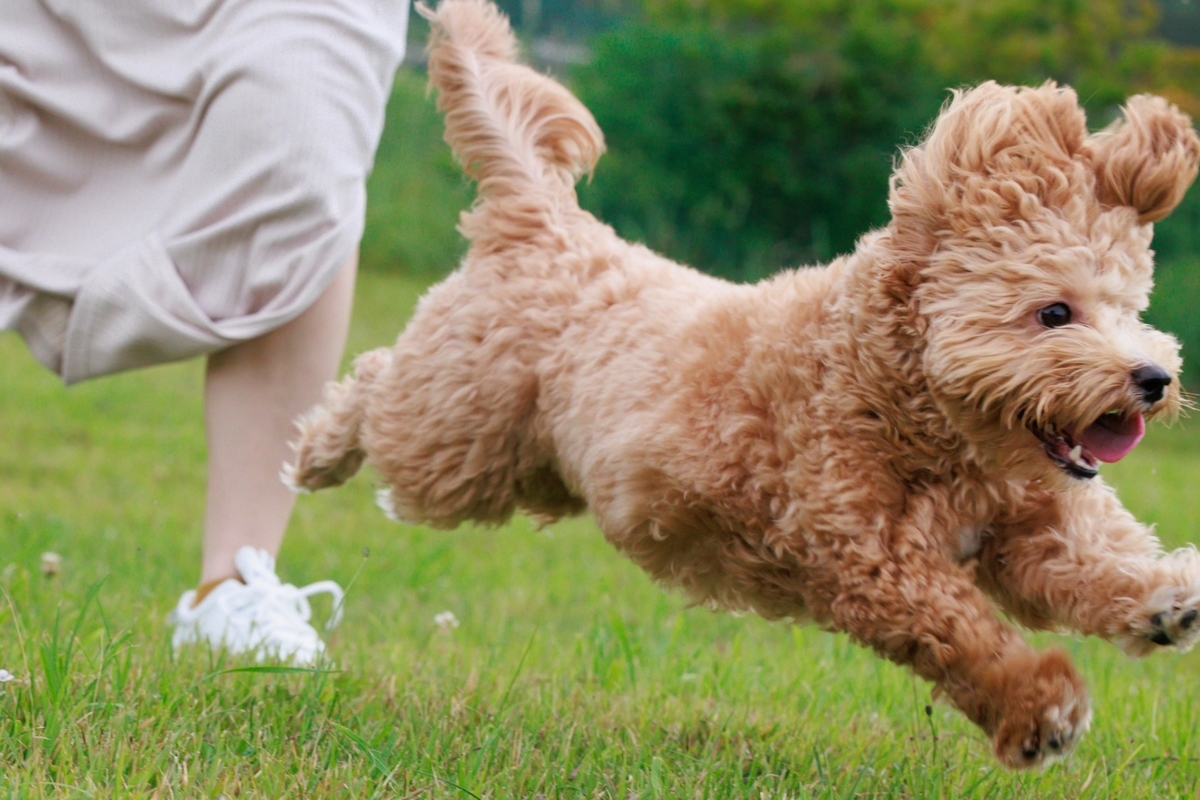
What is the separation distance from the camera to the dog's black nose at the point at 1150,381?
219cm

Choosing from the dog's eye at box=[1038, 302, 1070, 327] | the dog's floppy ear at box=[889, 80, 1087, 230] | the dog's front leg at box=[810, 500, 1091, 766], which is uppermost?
the dog's floppy ear at box=[889, 80, 1087, 230]

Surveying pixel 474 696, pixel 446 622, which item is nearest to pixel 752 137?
pixel 446 622

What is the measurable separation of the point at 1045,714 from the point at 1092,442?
45 centimetres

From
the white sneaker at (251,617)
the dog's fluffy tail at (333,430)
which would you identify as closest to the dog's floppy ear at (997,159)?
the dog's fluffy tail at (333,430)

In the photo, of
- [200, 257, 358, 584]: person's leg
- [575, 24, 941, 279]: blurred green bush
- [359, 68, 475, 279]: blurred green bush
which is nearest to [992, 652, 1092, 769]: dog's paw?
[200, 257, 358, 584]: person's leg

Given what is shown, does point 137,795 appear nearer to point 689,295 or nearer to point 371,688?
point 371,688

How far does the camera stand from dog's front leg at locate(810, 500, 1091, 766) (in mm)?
2176

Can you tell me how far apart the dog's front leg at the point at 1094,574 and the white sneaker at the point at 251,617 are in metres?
1.63

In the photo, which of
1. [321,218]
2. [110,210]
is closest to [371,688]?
[321,218]

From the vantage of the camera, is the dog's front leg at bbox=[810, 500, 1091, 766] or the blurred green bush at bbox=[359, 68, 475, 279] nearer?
the dog's front leg at bbox=[810, 500, 1091, 766]

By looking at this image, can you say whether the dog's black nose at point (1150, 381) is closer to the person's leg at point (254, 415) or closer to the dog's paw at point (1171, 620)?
the dog's paw at point (1171, 620)

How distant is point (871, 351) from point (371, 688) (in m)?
1.37

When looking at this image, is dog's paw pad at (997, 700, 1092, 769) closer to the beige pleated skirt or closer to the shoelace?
the shoelace

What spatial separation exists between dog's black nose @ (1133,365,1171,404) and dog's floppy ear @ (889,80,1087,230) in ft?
1.07
